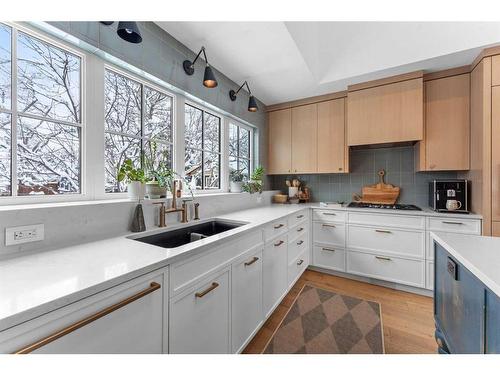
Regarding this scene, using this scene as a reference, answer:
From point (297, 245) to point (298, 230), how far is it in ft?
0.54

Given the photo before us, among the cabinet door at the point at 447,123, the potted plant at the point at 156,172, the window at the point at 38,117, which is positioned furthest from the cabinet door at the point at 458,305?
the window at the point at 38,117

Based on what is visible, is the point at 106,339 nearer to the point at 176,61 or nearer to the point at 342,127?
the point at 176,61

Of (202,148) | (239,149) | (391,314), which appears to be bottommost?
(391,314)

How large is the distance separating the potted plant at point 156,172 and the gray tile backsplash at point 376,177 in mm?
2282

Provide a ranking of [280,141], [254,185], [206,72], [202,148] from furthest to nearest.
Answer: [280,141] < [254,185] < [202,148] < [206,72]

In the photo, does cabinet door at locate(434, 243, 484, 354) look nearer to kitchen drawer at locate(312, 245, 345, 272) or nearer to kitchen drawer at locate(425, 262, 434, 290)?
kitchen drawer at locate(425, 262, 434, 290)

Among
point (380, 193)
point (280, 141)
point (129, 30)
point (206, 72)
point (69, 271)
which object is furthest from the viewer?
point (280, 141)

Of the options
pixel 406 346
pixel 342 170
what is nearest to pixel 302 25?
pixel 342 170

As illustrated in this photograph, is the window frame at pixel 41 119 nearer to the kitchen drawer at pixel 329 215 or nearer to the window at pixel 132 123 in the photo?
the window at pixel 132 123

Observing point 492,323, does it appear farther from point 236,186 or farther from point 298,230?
point 236,186

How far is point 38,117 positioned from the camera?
1163 mm

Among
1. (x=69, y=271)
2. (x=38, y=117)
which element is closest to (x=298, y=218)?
(x=69, y=271)

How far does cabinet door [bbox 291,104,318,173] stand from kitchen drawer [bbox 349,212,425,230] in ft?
2.83

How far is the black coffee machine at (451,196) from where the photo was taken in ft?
6.84
